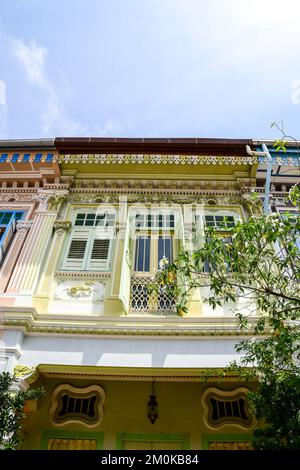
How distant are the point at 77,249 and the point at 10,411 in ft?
10.4

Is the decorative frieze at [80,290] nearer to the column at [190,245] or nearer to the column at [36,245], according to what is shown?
the column at [36,245]

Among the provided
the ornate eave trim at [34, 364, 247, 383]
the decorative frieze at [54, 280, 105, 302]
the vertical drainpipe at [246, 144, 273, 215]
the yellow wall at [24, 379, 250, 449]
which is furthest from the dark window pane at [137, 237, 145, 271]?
the vertical drainpipe at [246, 144, 273, 215]

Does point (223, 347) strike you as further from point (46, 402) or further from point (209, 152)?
point (209, 152)

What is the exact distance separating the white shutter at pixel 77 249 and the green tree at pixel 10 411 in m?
2.41

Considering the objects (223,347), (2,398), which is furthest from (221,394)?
(2,398)

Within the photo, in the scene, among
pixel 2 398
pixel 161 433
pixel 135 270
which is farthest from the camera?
pixel 135 270

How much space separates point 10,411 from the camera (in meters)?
4.19

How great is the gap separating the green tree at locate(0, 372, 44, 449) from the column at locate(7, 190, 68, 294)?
1800 millimetres

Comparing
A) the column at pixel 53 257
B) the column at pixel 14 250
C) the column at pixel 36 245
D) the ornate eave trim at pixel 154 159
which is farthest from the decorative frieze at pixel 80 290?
the ornate eave trim at pixel 154 159

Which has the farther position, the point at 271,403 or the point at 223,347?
the point at 223,347

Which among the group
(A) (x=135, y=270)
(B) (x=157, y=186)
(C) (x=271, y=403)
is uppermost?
(B) (x=157, y=186)

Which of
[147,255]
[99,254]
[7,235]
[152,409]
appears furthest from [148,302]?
[7,235]

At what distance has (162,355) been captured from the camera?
5105 mm
